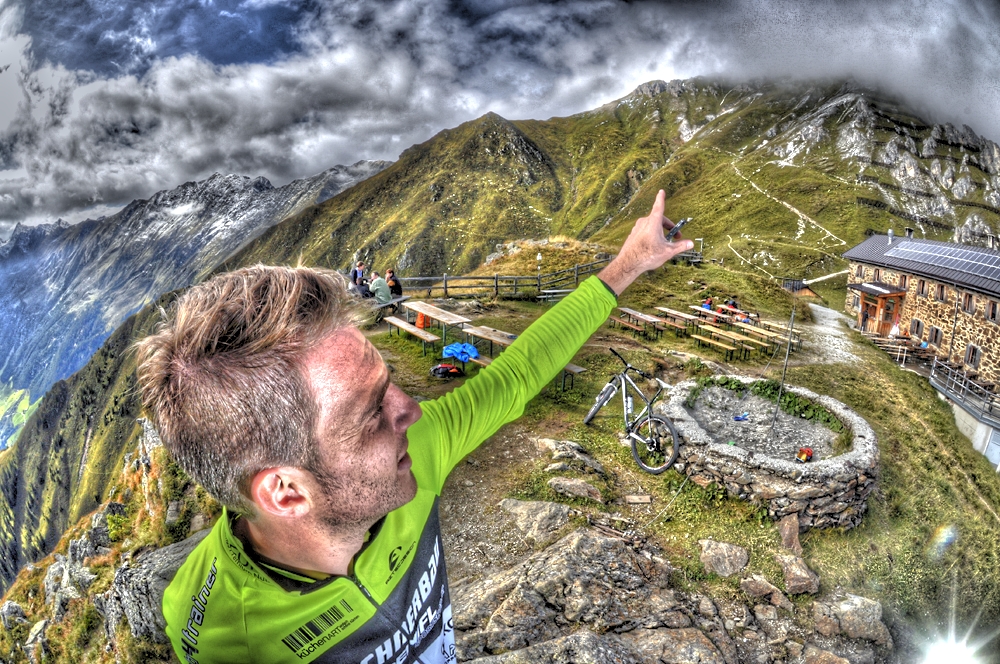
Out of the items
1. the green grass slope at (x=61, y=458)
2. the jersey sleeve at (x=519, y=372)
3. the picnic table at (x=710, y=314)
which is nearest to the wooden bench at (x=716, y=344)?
the picnic table at (x=710, y=314)

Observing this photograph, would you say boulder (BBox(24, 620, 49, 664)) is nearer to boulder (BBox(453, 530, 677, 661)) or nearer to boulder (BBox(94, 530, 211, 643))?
boulder (BBox(94, 530, 211, 643))

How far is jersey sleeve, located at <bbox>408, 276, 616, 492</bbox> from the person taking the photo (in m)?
2.61

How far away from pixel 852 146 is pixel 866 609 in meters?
127

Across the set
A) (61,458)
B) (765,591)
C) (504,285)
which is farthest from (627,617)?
(61,458)

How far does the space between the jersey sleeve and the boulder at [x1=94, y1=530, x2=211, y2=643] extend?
5.55m

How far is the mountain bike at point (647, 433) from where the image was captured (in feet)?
29.6

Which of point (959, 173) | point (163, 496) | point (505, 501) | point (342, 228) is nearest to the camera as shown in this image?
point (505, 501)

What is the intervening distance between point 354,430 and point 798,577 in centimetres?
833

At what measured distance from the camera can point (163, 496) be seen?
27.9 feet

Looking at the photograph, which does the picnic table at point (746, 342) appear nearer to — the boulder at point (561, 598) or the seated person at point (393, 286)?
the boulder at point (561, 598)

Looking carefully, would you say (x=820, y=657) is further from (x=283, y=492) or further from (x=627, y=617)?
(x=283, y=492)

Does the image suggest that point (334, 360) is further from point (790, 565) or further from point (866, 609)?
point (866, 609)

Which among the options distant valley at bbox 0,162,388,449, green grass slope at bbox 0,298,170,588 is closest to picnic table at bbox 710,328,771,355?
distant valley at bbox 0,162,388,449

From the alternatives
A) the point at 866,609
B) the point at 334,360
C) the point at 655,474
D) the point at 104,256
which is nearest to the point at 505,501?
the point at 655,474
